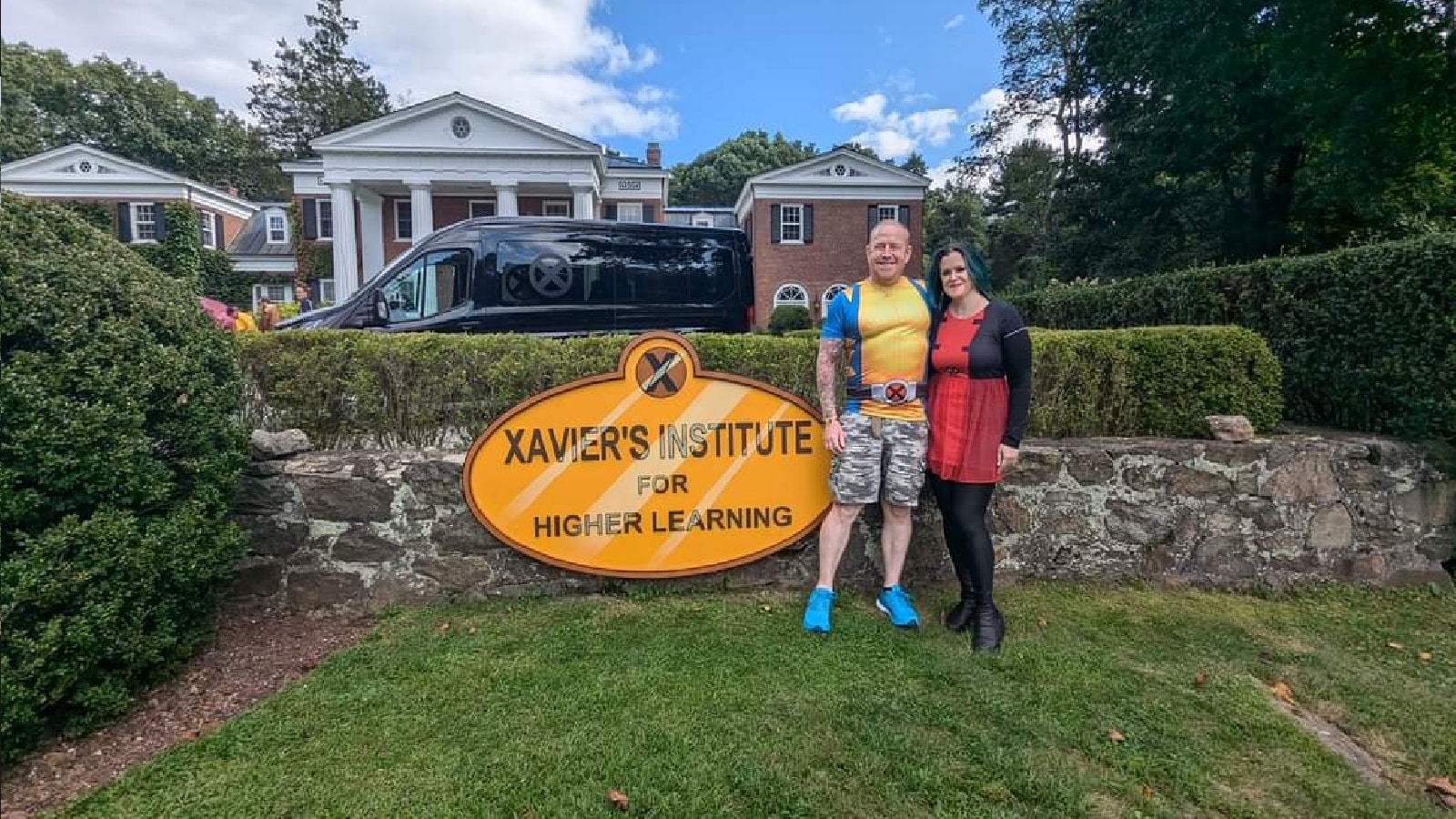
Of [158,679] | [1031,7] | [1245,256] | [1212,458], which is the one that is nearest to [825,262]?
[1031,7]

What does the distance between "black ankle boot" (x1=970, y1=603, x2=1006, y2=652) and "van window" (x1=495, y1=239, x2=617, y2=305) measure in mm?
5526

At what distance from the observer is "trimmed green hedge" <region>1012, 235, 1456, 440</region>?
3.40 m

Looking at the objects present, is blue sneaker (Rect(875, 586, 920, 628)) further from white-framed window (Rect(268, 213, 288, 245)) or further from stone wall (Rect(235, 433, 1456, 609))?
white-framed window (Rect(268, 213, 288, 245))

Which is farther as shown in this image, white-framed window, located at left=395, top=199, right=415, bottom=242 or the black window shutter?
the black window shutter

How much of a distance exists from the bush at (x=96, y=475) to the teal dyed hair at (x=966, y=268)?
2.79m

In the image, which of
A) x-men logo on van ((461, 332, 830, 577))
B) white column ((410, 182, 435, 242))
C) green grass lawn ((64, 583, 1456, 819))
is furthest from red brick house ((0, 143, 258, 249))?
green grass lawn ((64, 583, 1456, 819))

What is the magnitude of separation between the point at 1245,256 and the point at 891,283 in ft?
53.0

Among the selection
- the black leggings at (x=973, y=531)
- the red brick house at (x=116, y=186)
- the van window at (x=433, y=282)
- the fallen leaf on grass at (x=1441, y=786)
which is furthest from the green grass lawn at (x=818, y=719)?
the red brick house at (x=116, y=186)

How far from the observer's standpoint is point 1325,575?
11.5 feet

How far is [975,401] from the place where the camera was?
9.33 feet

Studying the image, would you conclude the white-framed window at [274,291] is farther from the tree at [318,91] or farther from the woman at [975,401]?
the woman at [975,401]

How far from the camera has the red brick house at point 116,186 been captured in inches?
1008

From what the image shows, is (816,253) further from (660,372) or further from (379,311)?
(660,372)

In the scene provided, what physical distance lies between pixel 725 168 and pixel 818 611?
55179 mm
